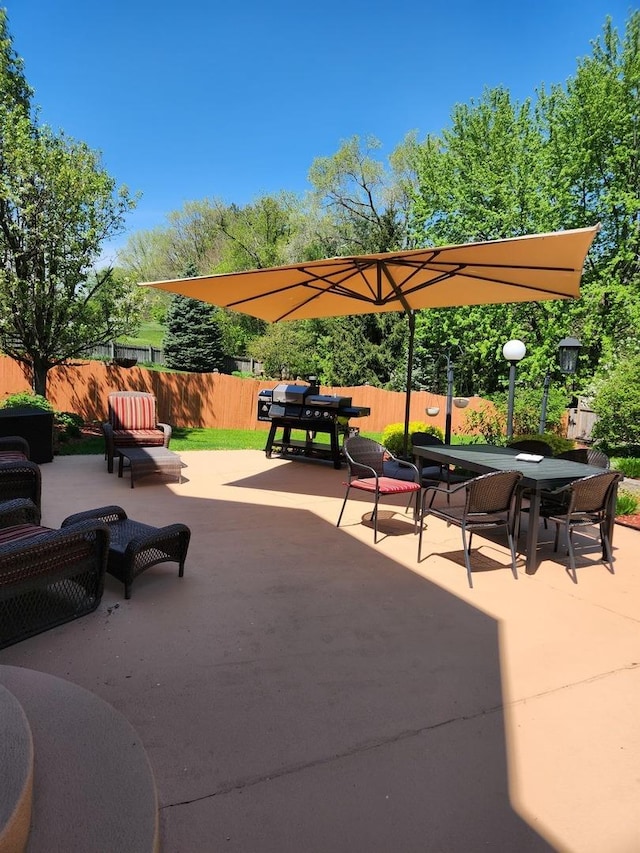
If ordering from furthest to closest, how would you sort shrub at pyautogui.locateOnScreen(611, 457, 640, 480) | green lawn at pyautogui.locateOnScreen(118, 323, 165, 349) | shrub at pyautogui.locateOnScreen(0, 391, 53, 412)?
green lawn at pyautogui.locateOnScreen(118, 323, 165, 349)
shrub at pyautogui.locateOnScreen(0, 391, 53, 412)
shrub at pyautogui.locateOnScreen(611, 457, 640, 480)

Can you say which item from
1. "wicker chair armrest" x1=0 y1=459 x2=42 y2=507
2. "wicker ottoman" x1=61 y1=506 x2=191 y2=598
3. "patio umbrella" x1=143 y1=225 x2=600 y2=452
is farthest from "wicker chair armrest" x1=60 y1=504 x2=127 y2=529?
"patio umbrella" x1=143 y1=225 x2=600 y2=452

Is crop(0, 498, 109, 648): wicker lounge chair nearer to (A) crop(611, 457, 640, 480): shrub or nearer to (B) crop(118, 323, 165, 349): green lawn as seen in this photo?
(A) crop(611, 457, 640, 480): shrub

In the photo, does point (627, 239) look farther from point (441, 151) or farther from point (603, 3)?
point (441, 151)

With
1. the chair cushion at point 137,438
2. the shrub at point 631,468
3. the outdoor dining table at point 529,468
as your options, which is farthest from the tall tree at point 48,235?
the shrub at point 631,468

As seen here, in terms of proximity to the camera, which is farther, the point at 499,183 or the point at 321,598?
Answer: the point at 499,183

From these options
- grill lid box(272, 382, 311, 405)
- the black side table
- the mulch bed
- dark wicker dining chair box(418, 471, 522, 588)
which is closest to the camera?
dark wicker dining chair box(418, 471, 522, 588)

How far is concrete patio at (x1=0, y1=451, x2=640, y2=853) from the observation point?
1568mm

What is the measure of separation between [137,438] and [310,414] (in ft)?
8.42

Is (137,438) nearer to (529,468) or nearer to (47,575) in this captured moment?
(47,575)

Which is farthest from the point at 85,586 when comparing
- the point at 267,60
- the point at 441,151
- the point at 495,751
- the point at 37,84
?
the point at 441,151

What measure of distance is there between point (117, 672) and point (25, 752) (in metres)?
0.93

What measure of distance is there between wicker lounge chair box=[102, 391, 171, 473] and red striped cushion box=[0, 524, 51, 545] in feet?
11.7

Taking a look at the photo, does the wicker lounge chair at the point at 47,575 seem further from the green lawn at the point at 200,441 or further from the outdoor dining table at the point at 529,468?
the green lawn at the point at 200,441

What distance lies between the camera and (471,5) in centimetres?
988
